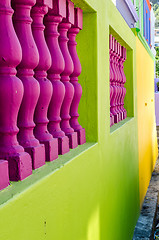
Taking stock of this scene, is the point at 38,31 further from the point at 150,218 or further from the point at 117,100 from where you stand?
the point at 150,218

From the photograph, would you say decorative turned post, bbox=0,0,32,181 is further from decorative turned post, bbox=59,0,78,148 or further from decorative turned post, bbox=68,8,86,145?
decorative turned post, bbox=68,8,86,145

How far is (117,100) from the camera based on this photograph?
4.32 meters

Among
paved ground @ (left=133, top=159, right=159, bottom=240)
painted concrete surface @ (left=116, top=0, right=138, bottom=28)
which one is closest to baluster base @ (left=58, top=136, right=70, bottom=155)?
paved ground @ (left=133, top=159, right=159, bottom=240)

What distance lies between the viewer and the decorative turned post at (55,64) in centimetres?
196

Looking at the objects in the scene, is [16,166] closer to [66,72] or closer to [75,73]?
[66,72]

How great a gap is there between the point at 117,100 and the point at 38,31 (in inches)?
102

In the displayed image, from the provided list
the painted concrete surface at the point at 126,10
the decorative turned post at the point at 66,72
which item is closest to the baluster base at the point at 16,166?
the decorative turned post at the point at 66,72

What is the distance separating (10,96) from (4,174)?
24cm

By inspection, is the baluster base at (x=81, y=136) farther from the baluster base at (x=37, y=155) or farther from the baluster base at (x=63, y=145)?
the baluster base at (x=37, y=155)

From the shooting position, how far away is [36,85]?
1633mm

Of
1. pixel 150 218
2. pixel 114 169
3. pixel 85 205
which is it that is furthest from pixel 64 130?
pixel 150 218

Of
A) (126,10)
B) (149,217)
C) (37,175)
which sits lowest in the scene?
(149,217)

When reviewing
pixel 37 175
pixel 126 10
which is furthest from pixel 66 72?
pixel 126 10

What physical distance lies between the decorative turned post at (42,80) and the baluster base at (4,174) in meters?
0.44
